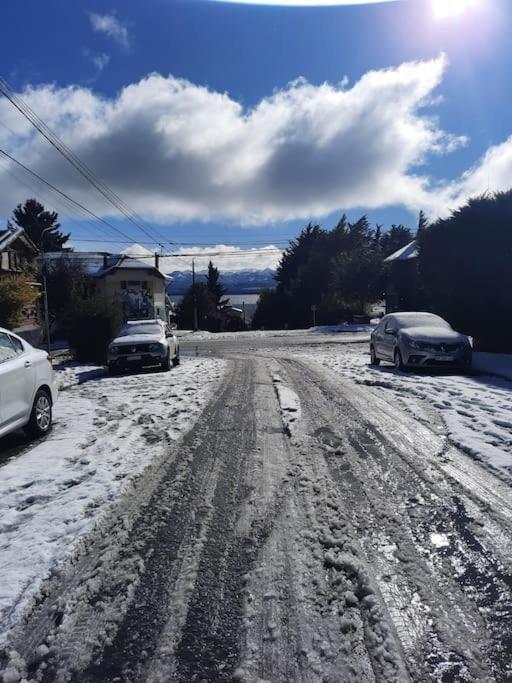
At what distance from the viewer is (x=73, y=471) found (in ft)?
18.0

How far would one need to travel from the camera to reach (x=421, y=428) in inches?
278

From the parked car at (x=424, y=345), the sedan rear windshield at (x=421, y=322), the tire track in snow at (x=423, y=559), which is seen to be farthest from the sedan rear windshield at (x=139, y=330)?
the tire track in snow at (x=423, y=559)

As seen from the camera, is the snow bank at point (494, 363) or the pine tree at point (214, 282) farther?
the pine tree at point (214, 282)

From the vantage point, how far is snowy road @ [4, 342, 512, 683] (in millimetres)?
2529

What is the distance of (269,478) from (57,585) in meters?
2.27

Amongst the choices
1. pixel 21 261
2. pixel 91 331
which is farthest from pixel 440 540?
pixel 21 261

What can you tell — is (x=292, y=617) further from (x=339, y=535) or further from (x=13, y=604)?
(x=13, y=604)

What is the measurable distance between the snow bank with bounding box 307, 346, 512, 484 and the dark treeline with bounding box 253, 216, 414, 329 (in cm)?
3638

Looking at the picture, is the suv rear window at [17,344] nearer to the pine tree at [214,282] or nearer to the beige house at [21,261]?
the beige house at [21,261]

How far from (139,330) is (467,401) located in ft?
34.9

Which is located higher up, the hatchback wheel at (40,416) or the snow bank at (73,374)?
the hatchback wheel at (40,416)

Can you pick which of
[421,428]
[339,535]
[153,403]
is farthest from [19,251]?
[339,535]

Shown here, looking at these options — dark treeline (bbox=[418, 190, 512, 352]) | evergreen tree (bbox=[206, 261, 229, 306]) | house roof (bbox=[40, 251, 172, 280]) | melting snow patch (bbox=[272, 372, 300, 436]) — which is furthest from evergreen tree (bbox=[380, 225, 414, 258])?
melting snow patch (bbox=[272, 372, 300, 436])

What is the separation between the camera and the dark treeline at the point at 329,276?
5034 centimetres
